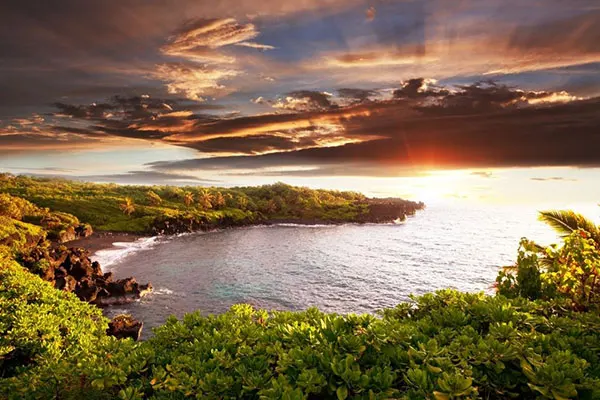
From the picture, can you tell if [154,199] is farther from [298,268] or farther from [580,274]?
[580,274]

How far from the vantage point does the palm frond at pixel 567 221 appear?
714 inches

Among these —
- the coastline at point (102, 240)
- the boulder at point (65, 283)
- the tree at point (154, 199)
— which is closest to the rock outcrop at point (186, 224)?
the coastline at point (102, 240)

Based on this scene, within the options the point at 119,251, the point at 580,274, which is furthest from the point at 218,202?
the point at 580,274

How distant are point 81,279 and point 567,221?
44.9 meters

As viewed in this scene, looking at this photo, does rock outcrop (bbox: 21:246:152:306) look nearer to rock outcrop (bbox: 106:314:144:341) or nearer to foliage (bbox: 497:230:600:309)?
rock outcrop (bbox: 106:314:144:341)

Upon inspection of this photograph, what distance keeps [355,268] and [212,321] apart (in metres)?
55.0

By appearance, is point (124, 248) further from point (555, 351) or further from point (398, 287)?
point (555, 351)

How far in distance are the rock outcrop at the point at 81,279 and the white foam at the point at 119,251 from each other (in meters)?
9.25

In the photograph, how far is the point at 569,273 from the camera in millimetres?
10273

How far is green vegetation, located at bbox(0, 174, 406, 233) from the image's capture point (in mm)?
95062

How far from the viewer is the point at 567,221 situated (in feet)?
62.0

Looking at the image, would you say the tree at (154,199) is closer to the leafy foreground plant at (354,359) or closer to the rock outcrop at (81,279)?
the rock outcrop at (81,279)

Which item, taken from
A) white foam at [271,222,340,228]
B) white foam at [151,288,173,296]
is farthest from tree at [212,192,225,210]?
white foam at [151,288,173,296]

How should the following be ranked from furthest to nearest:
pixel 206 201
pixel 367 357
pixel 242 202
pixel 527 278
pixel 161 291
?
pixel 242 202 → pixel 206 201 → pixel 161 291 → pixel 527 278 → pixel 367 357
